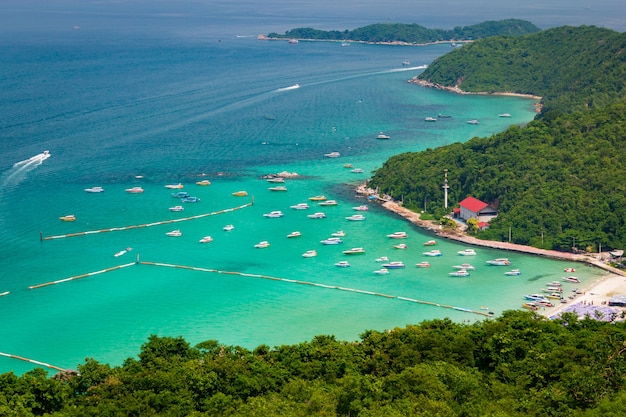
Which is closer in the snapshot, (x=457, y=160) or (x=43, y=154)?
(x=457, y=160)

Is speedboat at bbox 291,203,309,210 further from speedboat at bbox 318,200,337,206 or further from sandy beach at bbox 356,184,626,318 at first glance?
sandy beach at bbox 356,184,626,318

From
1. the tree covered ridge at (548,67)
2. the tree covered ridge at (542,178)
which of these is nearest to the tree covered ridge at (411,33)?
the tree covered ridge at (548,67)

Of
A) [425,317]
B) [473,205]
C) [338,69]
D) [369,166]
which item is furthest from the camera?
[338,69]

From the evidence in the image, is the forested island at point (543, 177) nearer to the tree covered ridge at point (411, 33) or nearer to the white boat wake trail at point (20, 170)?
the white boat wake trail at point (20, 170)

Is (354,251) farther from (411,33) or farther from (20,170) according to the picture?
(411,33)

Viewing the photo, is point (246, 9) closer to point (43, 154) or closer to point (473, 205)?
point (43, 154)

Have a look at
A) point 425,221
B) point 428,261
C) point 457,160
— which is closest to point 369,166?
point 457,160

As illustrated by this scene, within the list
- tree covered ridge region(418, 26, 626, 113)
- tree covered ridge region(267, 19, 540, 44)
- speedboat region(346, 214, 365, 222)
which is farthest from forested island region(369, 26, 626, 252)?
tree covered ridge region(267, 19, 540, 44)

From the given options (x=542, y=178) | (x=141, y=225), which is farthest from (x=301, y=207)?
(x=542, y=178)
